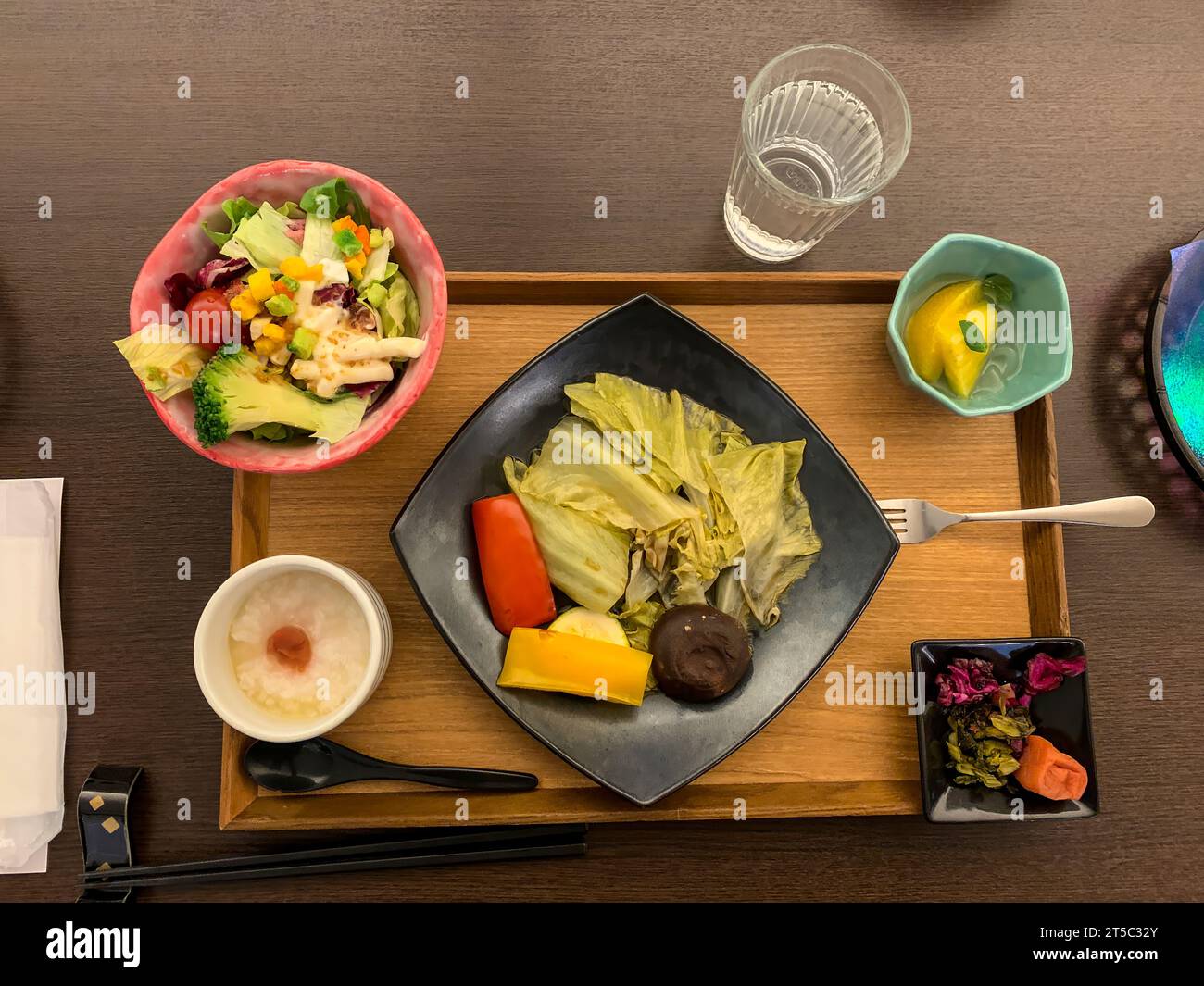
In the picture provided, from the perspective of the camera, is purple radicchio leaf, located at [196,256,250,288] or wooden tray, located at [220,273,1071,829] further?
wooden tray, located at [220,273,1071,829]

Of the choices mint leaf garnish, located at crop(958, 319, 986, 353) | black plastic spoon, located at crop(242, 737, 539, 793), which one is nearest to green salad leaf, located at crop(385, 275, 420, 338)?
black plastic spoon, located at crop(242, 737, 539, 793)

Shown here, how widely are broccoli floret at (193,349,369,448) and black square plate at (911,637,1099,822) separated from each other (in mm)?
1182

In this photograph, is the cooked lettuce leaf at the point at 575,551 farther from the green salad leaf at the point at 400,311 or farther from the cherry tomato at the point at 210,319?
the cherry tomato at the point at 210,319

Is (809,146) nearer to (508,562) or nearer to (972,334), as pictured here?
(972,334)

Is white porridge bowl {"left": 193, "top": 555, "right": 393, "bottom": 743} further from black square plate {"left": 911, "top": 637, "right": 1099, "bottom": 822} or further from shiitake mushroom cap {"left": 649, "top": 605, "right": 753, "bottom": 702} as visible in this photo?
black square plate {"left": 911, "top": 637, "right": 1099, "bottom": 822}

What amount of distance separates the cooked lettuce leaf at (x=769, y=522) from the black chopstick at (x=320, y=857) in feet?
2.09

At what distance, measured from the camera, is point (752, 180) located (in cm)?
163

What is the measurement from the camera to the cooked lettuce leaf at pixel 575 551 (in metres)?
1.51

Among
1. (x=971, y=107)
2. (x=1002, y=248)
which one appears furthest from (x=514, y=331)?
(x=971, y=107)

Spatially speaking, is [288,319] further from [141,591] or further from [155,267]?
[141,591]

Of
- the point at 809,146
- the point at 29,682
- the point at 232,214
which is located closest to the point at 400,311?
the point at 232,214

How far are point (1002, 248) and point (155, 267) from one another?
1591 millimetres

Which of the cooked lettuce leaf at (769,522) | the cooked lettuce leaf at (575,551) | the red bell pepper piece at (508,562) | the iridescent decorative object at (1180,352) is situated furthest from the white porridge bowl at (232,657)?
the iridescent decorative object at (1180,352)

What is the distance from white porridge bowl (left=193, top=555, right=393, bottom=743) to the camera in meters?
1.33
